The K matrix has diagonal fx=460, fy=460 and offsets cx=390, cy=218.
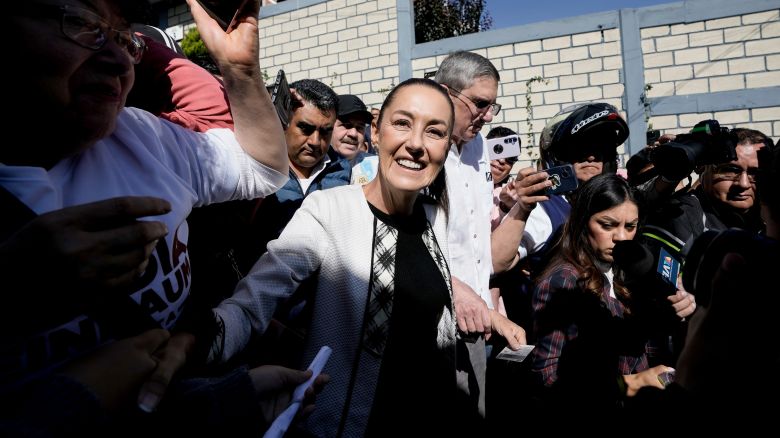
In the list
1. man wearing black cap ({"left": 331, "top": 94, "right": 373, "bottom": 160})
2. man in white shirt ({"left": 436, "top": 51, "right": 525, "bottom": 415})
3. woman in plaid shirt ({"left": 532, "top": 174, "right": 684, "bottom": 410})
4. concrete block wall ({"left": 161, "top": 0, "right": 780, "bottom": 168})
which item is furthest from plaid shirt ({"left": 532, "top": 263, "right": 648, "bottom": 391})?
concrete block wall ({"left": 161, "top": 0, "right": 780, "bottom": 168})

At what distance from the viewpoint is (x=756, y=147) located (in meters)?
2.93

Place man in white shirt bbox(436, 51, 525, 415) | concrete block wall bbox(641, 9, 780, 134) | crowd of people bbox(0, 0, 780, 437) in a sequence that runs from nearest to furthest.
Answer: crowd of people bbox(0, 0, 780, 437) < man in white shirt bbox(436, 51, 525, 415) < concrete block wall bbox(641, 9, 780, 134)

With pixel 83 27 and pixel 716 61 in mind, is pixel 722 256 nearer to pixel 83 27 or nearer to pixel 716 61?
pixel 83 27

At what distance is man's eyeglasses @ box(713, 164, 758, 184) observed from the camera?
286cm

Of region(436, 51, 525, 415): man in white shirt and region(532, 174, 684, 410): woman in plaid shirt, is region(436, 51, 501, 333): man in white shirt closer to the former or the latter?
region(436, 51, 525, 415): man in white shirt

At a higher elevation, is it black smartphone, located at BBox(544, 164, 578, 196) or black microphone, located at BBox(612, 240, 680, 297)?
black smartphone, located at BBox(544, 164, 578, 196)

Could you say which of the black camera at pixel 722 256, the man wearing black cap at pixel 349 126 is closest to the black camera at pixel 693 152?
the black camera at pixel 722 256

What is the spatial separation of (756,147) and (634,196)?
42.5 inches

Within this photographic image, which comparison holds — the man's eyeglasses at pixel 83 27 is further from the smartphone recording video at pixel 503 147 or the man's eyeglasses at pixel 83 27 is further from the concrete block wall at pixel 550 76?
the concrete block wall at pixel 550 76

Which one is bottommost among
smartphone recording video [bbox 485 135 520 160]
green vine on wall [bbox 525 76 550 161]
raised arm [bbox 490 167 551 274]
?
raised arm [bbox 490 167 551 274]

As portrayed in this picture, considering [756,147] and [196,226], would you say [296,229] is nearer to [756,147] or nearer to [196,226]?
[196,226]

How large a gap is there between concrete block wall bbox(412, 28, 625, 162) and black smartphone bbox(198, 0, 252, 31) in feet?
21.3

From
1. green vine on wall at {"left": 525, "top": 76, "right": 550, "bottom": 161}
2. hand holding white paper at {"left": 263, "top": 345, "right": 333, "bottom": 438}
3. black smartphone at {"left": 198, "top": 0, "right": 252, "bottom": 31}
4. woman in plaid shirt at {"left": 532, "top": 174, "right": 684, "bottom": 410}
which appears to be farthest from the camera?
green vine on wall at {"left": 525, "top": 76, "right": 550, "bottom": 161}

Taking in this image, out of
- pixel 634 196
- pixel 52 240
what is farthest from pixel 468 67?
pixel 52 240
